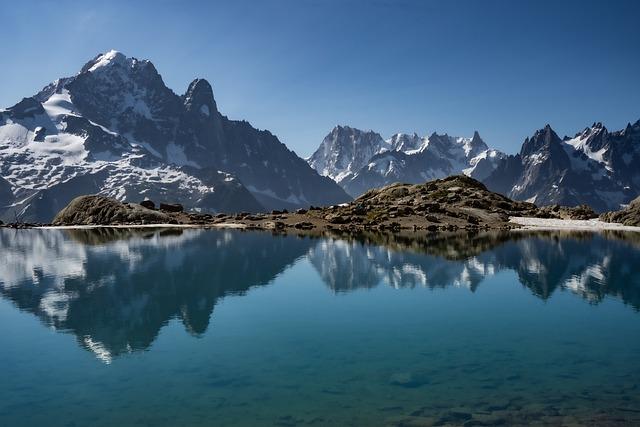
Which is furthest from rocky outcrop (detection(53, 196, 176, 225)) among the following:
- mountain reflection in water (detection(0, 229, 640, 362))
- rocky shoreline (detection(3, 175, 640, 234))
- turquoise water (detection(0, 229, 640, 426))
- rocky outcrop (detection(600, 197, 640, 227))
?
rocky outcrop (detection(600, 197, 640, 227))

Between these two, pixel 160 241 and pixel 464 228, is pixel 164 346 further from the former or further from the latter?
pixel 464 228

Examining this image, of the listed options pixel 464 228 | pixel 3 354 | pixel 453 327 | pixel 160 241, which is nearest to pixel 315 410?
pixel 453 327

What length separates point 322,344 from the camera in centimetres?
3372

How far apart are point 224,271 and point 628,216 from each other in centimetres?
13378

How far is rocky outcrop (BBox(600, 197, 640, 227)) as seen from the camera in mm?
147500

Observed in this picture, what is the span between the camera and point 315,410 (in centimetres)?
2288

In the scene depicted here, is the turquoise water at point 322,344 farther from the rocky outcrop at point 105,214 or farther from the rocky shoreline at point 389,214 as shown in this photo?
the rocky outcrop at point 105,214

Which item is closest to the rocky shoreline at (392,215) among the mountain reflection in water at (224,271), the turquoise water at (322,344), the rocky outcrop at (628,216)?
the rocky outcrop at (628,216)

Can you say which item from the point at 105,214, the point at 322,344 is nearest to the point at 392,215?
the point at 105,214

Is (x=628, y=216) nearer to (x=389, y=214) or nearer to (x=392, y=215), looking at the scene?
(x=392, y=215)

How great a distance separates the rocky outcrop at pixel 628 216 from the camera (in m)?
148

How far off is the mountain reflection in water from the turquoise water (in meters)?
0.37

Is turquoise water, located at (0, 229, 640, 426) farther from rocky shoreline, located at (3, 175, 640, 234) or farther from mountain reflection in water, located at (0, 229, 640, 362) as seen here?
rocky shoreline, located at (3, 175, 640, 234)

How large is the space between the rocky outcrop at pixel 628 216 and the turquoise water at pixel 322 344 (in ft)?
300
